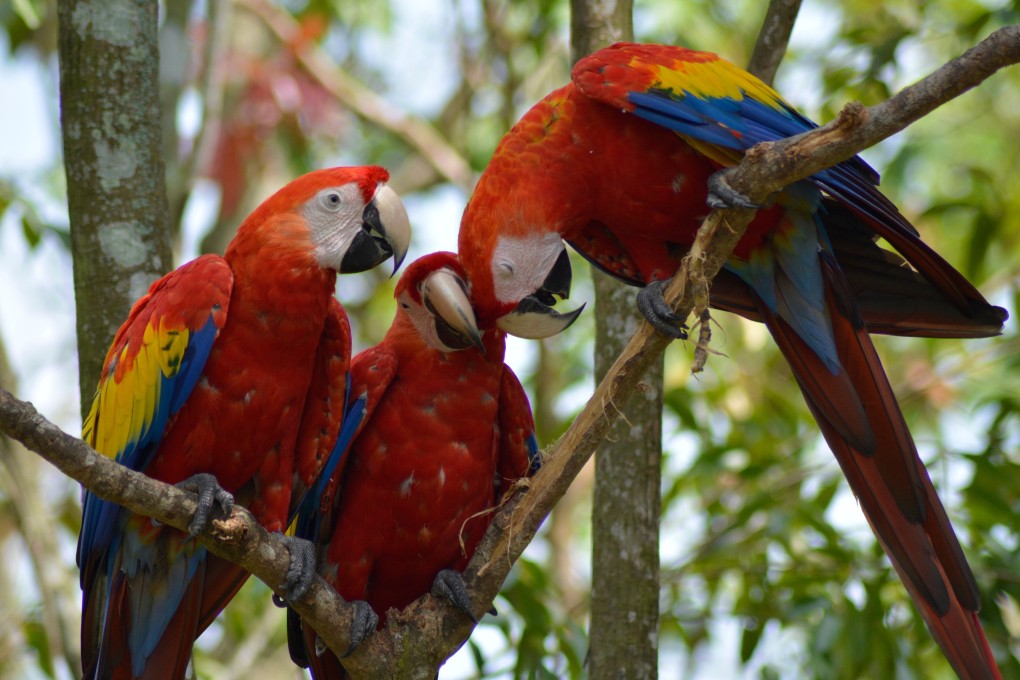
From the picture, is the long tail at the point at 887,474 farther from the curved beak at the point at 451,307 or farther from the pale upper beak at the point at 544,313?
the curved beak at the point at 451,307

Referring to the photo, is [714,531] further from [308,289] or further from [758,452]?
[308,289]

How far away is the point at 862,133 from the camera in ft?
5.87

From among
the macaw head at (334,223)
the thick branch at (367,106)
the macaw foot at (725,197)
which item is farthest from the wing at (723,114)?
the thick branch at (367,106)

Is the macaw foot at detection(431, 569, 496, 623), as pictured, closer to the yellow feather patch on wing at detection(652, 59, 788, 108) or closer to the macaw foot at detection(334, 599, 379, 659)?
the macaw foot at detection(334, 599, 379, 659)

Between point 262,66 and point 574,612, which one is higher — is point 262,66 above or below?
above

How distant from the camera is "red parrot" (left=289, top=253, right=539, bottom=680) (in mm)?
2438

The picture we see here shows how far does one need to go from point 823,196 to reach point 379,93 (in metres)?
4.67

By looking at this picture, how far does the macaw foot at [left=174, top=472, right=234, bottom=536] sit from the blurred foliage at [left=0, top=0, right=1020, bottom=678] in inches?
40.1

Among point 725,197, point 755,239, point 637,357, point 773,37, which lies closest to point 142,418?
point 637,357

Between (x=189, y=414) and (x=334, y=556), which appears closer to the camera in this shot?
(x=189, y=414)

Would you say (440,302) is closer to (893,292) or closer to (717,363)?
(893,292)

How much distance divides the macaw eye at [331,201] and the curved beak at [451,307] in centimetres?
27

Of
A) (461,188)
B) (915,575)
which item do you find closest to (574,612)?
(915,575)

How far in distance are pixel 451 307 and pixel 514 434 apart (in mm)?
425
